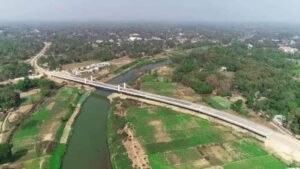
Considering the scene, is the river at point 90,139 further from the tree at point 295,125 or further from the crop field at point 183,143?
the tree at point 295,125

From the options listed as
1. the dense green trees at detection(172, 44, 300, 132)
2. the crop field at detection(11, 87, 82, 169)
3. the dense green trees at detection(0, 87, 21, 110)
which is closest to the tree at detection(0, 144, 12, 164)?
the crop field at detection(11, 87, 82, 169)

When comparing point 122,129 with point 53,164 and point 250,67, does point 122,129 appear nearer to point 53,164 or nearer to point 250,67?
point 53,164

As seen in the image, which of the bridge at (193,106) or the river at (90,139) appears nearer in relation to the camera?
the river at (90,139)

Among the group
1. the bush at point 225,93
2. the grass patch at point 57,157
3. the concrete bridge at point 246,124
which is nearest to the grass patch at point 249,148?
the concrete bridge at point 246,124

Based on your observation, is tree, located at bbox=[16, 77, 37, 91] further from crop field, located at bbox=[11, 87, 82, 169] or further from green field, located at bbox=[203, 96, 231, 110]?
green field, located at bbox=[203, 96, 231, 110]

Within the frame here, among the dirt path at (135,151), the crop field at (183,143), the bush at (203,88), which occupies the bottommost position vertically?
the dirt path at (135,151)

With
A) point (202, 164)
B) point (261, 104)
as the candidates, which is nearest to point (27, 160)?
point (202, 164)
